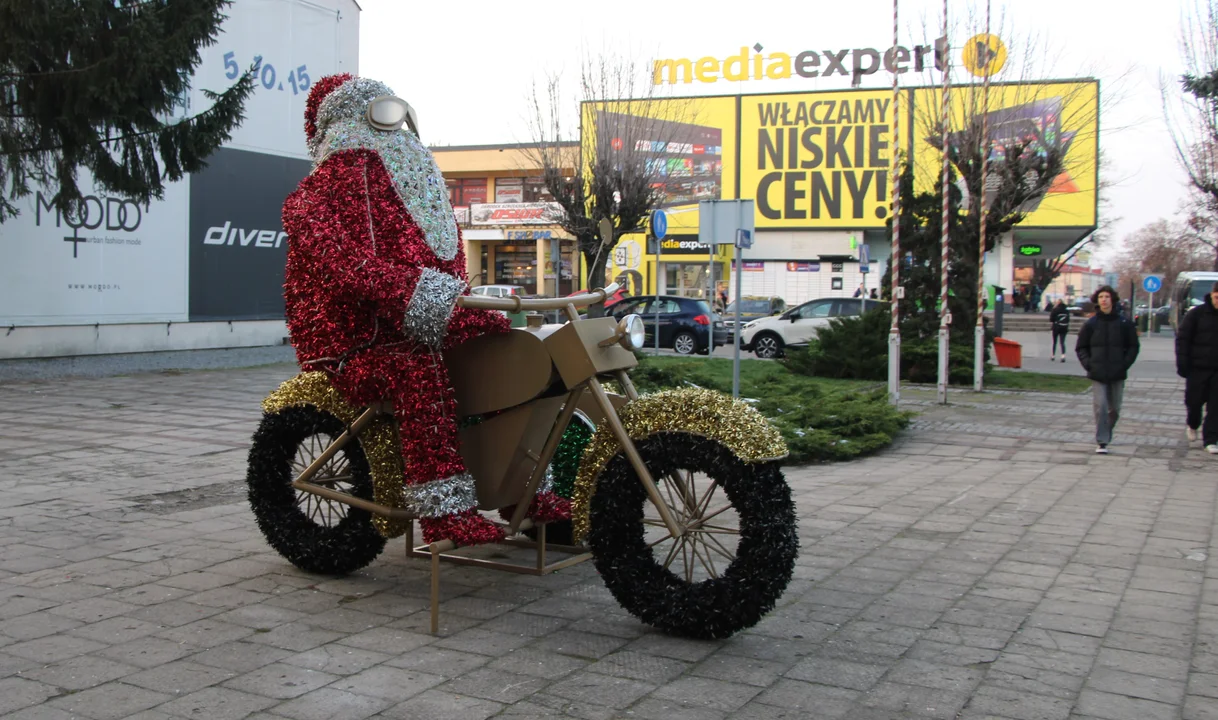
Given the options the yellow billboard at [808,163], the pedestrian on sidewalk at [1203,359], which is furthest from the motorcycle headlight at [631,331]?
the yellow billboard at [808,163]

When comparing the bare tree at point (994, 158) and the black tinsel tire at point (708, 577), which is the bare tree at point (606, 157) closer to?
the bare tree at point (994, 158)

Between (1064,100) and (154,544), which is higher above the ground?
(1064,100)

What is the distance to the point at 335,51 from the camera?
20.8 m

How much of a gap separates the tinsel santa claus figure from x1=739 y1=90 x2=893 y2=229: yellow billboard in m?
46.8

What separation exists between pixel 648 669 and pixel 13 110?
41.6 feet

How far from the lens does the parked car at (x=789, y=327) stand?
25.9 meters

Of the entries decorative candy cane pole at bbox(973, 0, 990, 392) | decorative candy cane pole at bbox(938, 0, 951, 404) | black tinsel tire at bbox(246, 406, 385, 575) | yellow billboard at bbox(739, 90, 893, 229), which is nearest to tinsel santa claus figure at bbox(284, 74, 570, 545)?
black tinsel tire at bbox(246, 406, 385, 575)

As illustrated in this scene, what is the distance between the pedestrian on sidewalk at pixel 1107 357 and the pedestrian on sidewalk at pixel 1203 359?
0.58 m

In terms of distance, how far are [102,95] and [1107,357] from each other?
1182 cm

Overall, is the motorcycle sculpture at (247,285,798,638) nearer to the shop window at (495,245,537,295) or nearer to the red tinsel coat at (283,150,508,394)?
the red tinsel coat at (283,150,508,394)

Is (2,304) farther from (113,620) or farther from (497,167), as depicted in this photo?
(497,167)

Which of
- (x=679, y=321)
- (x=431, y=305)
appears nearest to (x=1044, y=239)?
(x=679, y=321)

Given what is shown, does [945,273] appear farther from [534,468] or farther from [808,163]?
[808,163]

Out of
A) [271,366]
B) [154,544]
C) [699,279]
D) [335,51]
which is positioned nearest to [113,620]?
[154,544]
